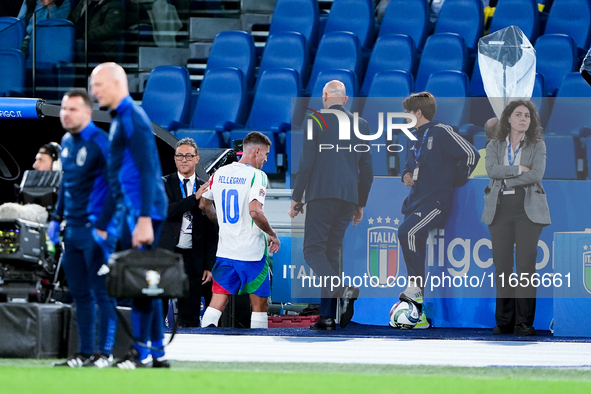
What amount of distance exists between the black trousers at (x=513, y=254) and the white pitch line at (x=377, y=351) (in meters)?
0.55

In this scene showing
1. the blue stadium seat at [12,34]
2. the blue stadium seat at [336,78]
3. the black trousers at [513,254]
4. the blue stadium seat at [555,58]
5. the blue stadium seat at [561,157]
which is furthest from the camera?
the blue stadium seat at [555,58]

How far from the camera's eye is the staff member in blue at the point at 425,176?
6.58m

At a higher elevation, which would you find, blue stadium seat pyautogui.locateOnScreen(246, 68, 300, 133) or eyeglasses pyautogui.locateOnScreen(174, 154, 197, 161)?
blue stadium seat pyautogui.locateOnScreen(246, 68, 300, 133)

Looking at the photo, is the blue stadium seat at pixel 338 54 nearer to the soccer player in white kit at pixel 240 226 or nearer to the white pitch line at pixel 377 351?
the soccer player in white kit at pixel 240 226

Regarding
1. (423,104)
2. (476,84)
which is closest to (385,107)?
(423,104)

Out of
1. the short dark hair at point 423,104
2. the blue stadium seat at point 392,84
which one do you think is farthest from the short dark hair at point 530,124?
the blue stadium seat at point 392,84

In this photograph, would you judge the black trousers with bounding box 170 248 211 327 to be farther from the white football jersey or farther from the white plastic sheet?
the white plastic sheet

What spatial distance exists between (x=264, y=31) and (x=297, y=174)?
5347 mm

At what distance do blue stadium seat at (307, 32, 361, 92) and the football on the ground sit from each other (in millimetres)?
3935

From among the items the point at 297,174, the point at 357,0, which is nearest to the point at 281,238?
the point at 297,174

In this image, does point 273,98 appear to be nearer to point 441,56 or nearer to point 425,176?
point 441,56

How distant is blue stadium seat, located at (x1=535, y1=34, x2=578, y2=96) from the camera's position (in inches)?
374

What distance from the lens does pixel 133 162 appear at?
4047mm

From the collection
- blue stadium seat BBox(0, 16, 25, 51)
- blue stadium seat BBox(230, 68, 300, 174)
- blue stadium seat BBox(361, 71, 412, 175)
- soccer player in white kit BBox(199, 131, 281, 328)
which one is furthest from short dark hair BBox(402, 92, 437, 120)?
blue stadium seat BBox(0, 16, 25, 51)
